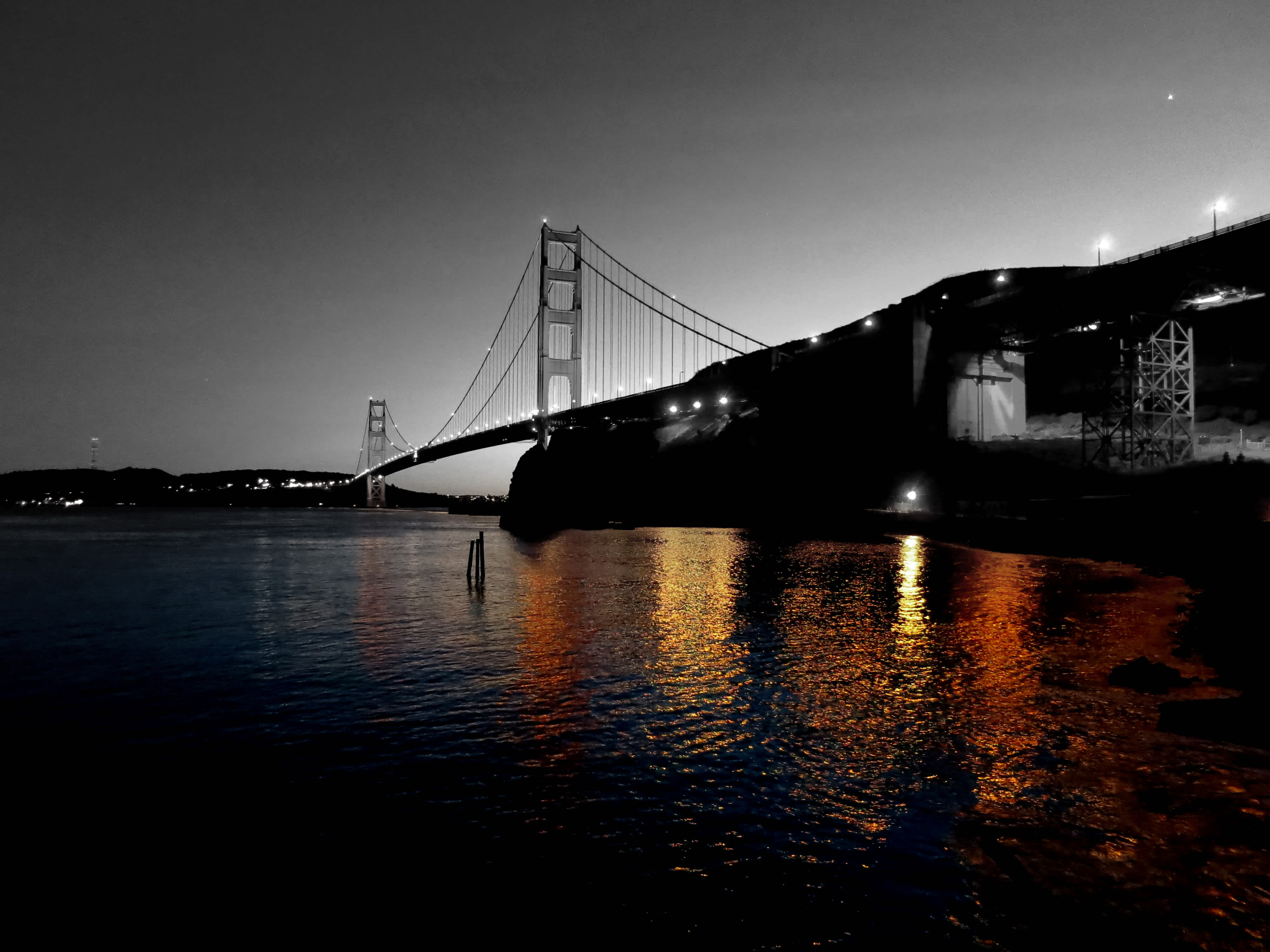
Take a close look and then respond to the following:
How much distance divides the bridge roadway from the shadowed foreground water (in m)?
45.4

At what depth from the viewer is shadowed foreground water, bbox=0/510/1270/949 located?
14.1 feet

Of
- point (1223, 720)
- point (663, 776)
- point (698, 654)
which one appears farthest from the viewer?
point (698, 654)

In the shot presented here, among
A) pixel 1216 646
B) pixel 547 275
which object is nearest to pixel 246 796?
pixel 1216 646

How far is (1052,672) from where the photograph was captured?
32.7ft

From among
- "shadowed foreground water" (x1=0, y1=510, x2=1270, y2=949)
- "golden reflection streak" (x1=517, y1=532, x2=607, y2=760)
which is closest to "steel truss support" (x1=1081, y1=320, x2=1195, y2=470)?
"shadowed foreground water" (x1=0, y1=510, x2=1270, y2=949)

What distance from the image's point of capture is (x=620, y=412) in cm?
6144

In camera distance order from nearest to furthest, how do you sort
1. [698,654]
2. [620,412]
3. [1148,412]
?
[698,654] < [1148,412] < [620,412]

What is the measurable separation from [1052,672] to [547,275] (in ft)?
253

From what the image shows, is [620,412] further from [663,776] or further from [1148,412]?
[663,776]

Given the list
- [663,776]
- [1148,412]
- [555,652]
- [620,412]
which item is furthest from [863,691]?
[620,412]

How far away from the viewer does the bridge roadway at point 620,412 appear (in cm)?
6000

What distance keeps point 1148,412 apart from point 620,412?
38.2m

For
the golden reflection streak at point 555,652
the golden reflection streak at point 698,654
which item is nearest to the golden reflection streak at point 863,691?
the golden reflection streak at point 698,654

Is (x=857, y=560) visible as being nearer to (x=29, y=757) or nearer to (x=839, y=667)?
(x=839, y=667)
